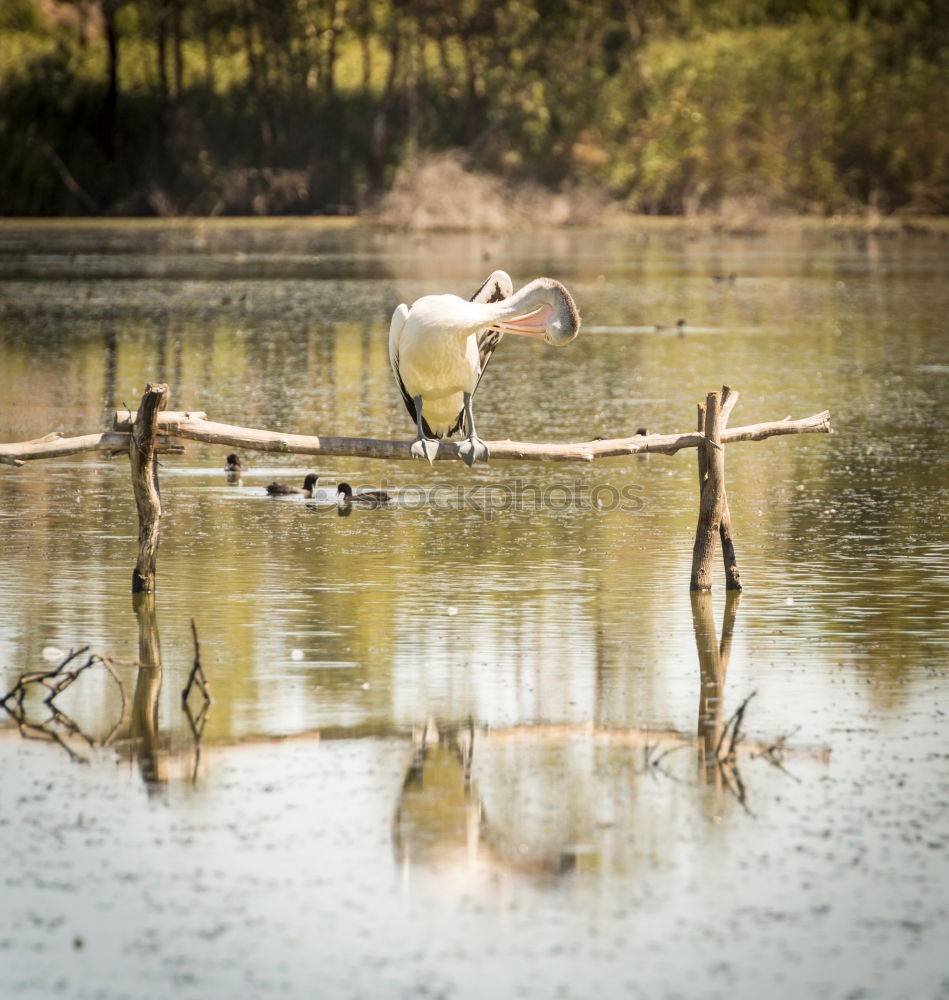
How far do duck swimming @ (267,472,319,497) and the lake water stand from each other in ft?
0.42

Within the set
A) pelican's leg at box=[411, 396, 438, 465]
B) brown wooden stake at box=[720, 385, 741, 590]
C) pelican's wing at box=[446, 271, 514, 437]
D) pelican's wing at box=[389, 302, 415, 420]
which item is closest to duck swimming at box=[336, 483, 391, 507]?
pelican's wing at box=[446, 271, 514, 437]

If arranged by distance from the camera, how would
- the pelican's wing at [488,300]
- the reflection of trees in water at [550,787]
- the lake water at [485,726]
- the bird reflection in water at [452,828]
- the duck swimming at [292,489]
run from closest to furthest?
the lake water at [485,726] < the bird reflection in water at [452,828] < the reflection of trees in water at [550,787] < the pelican's wing at [488,300] < the duck swimming at [292,489]

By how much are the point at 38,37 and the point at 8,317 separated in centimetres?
A: 4680

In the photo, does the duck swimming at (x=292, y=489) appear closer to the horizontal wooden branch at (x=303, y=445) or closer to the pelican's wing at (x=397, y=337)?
the pelican's wing at (x=397, y=337)

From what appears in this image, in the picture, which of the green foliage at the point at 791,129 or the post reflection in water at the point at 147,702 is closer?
the post reflection in water at the point at 147,702

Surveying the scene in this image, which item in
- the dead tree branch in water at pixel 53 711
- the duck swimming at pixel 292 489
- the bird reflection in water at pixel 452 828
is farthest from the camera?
the duck swimming at pixel 292 489

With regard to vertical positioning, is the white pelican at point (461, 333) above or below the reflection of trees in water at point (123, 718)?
above

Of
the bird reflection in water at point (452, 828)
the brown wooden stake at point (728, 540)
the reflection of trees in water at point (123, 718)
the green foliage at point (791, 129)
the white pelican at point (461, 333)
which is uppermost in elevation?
the green foliage at point (791, 129)

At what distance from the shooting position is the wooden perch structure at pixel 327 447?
1016cm

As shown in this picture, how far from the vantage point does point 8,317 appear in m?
29.9

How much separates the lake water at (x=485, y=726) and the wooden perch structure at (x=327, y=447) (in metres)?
0.33

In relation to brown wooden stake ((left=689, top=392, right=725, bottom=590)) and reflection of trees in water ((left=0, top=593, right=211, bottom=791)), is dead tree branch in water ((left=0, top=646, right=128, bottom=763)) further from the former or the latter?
brown wooden stake ((left=689, top=392, right=725, bottom=590))

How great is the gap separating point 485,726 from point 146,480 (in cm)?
302

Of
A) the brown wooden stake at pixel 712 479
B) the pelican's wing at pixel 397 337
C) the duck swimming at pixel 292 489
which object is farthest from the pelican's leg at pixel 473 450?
the duck swimming at pixel 292 489
